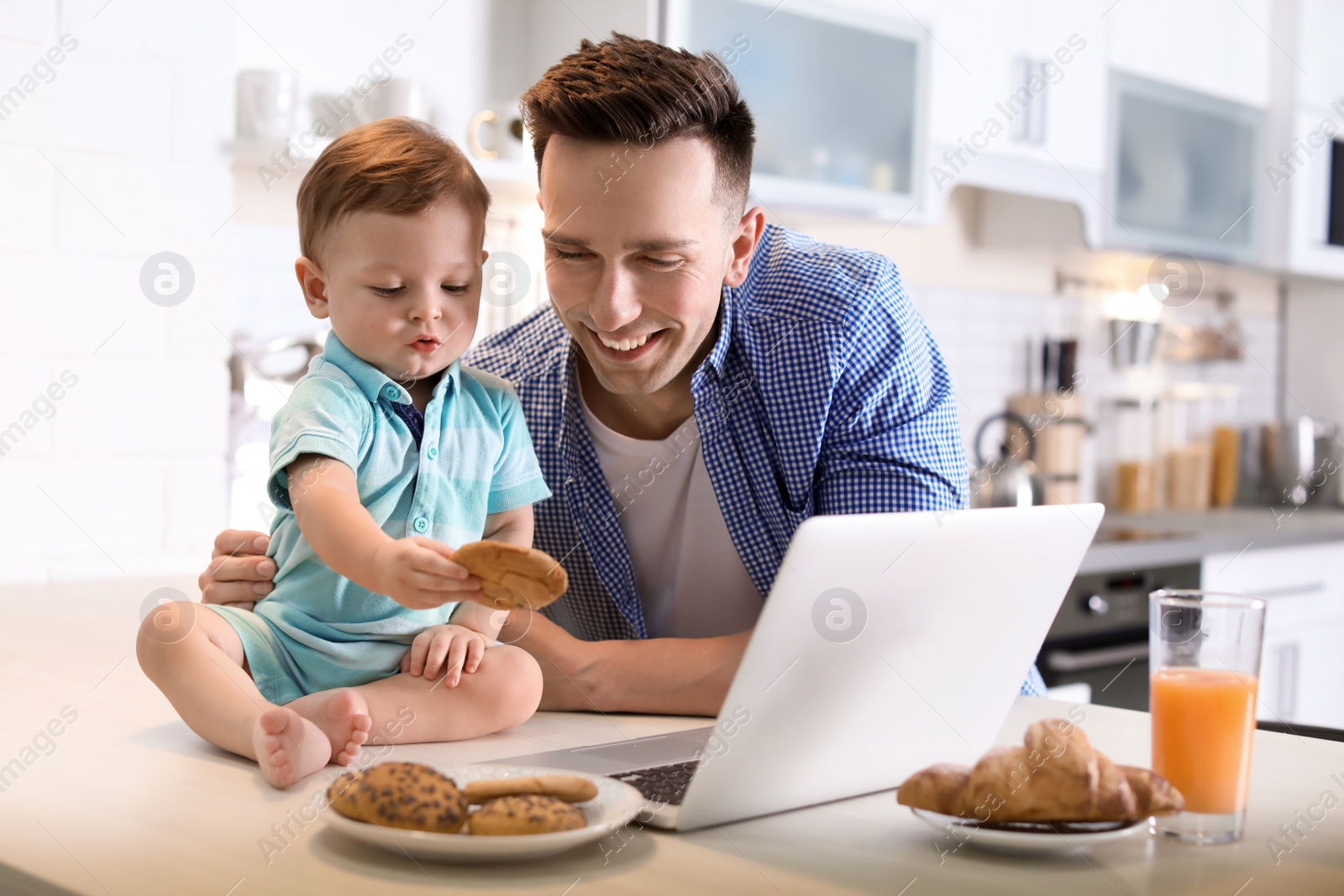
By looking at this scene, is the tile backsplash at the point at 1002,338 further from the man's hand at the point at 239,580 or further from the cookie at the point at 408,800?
the cookie at the point at 408,800

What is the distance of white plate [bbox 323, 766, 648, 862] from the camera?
664 mm

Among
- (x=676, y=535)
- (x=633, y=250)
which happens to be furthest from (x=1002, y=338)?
(x=633, y=250)

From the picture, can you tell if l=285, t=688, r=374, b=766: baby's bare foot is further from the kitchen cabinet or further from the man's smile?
the kitchen cabinet

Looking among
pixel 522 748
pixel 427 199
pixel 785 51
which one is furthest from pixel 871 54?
pixel 522 748

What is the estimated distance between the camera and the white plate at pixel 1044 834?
696mm

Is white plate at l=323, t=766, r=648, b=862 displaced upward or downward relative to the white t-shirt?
downward

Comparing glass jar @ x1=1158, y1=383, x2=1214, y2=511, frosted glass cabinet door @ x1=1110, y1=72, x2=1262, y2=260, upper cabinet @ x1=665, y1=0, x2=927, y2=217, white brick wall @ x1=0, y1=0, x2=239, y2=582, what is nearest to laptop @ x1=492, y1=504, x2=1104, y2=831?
white brick wall @ x1=0, y1=0, x2=239, y2=582

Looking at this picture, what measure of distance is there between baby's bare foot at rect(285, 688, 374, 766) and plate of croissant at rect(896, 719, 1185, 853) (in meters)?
0.42

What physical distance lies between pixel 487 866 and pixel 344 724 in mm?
259

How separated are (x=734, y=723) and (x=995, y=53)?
2.58 metres

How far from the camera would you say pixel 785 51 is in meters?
2.56

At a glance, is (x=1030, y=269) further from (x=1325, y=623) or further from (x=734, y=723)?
(x=734, y=723)

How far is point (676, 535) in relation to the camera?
4.78ft

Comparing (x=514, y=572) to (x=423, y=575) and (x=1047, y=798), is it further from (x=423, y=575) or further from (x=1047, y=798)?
(x=1047, y=798)
